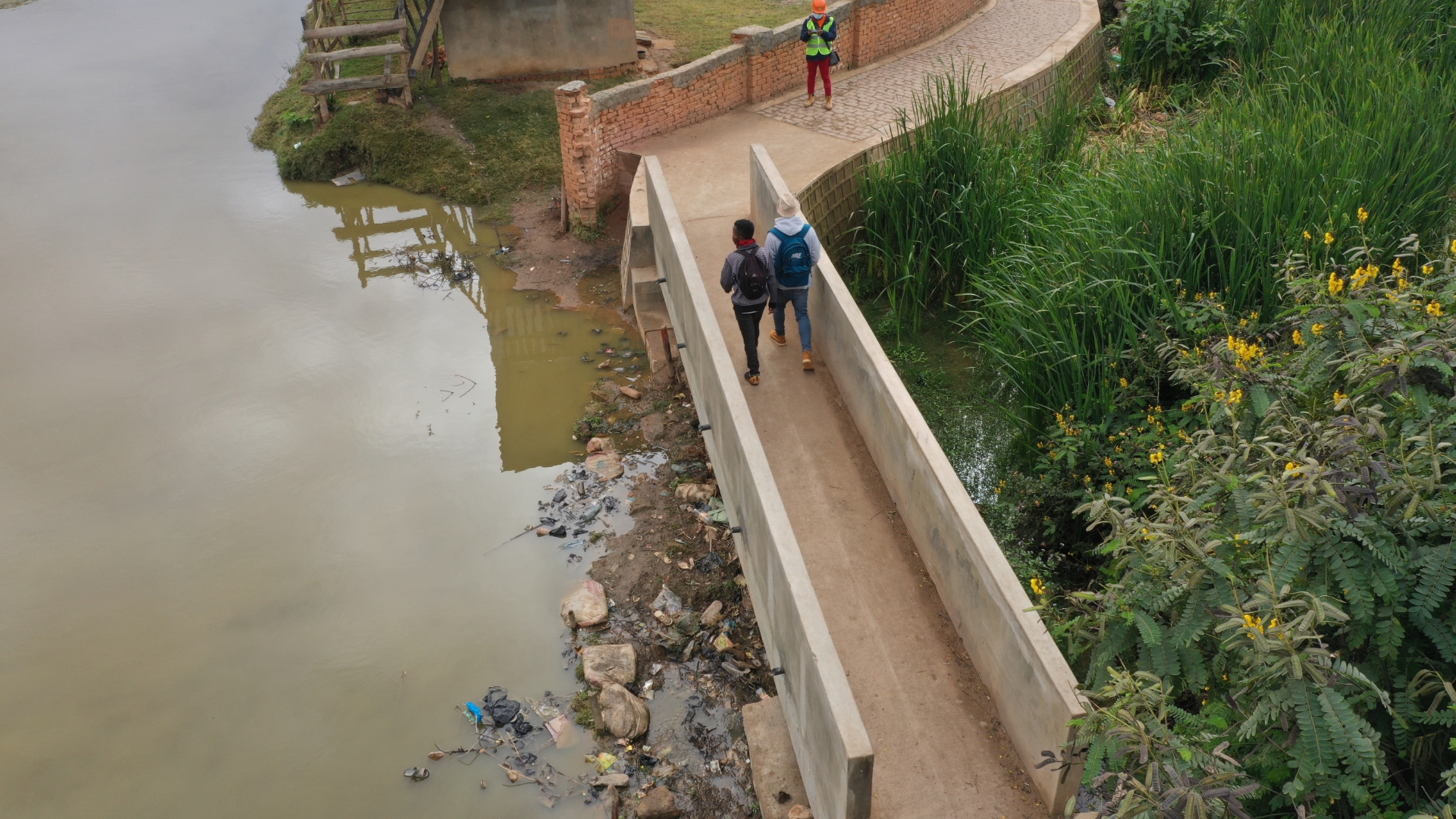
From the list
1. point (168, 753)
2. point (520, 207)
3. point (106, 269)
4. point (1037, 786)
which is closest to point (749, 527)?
point (1037, 786)

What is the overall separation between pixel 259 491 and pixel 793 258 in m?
5.11

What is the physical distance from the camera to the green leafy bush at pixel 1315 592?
3770 mm

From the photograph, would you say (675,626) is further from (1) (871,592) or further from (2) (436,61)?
(2) (436,61)

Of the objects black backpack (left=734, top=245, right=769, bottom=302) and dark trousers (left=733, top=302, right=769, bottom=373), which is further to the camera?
dark trousers (left=733, top=302, right=769, bottom=373)

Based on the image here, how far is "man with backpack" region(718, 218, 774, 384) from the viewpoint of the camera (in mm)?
6953

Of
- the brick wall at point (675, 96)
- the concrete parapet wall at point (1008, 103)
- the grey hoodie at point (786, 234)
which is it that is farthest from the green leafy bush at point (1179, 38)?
the grey hoodie at point (786, 234)

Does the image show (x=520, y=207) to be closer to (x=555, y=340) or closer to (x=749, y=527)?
(x=555, y=340)

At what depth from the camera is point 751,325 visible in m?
7.14

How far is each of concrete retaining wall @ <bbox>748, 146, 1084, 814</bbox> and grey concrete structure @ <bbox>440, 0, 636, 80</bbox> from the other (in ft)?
30.2

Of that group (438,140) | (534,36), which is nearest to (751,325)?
(438,140)

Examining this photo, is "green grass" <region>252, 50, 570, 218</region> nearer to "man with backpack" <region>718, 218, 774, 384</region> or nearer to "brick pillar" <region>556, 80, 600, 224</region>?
"brick pillar" <region>556, 80, 600, 224</region>

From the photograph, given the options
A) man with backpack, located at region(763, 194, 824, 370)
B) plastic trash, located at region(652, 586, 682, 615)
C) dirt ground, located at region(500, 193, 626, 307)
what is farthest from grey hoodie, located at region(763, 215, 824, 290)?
dirt ground, located at region(500, 193, 626, 307)

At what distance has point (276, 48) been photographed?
18922mm

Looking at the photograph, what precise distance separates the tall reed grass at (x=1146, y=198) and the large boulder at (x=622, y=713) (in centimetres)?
358
